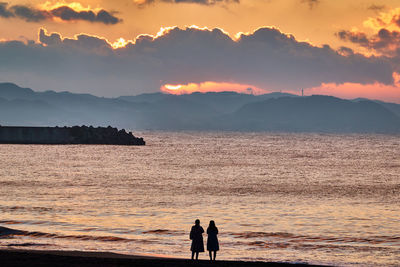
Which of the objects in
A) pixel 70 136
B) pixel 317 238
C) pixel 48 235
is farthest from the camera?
pixel 70 136

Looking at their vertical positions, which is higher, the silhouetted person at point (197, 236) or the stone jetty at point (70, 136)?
the stone jetty at point (70, 136)

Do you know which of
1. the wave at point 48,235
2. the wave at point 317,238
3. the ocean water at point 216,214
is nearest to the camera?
the ocean water at point 216,214

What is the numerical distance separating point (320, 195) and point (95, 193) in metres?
18.2

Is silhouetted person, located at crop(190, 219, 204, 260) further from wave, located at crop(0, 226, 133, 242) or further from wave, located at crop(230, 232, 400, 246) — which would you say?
wave, located at crop(0, 226, 133, 242)

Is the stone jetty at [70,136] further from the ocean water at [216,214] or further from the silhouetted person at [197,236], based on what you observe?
the silhouetted person at [197,236]

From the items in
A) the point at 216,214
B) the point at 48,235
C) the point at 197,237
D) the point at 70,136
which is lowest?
the point at 48,235

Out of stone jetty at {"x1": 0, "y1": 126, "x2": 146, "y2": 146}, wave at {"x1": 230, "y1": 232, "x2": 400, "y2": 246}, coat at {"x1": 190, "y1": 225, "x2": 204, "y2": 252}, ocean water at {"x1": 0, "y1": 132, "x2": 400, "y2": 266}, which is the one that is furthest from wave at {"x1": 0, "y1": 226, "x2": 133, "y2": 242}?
stone jetty at {"x1": 0, "y1": 126, "x2": 146, "y2": 146}

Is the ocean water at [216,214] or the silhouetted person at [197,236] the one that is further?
the ocean water at [216,214]

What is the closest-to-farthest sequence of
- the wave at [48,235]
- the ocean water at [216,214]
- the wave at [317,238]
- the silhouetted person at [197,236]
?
the silhouetted person at [197,236]
the ocean water at [216,214]
the wave at [48,235]
the wave at [317,238]

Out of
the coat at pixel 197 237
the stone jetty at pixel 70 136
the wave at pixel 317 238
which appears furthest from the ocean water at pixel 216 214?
the stone jetty at pixel 70 136

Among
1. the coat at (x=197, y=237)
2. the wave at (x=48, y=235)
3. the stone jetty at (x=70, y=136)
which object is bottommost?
the wave at (x=48, y=235)

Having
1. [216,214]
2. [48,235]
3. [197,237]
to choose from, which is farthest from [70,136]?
[197,237]

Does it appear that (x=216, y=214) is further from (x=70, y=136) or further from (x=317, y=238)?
(x=70, y=136)

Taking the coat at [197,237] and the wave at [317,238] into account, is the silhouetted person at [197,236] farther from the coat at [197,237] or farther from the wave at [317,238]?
the wave at [317,238]
